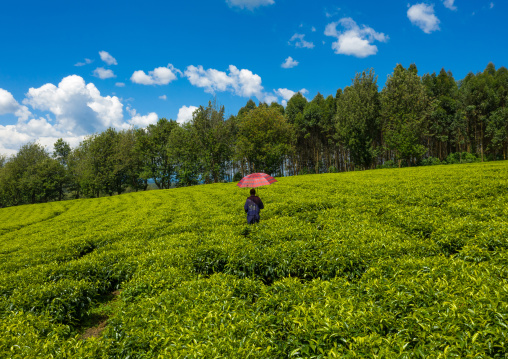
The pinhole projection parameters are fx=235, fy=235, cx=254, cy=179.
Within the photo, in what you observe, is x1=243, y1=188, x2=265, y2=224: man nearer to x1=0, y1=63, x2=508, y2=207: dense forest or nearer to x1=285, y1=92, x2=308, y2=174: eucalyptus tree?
x1=0, y1=63, x2=508, y2=207: dense forest

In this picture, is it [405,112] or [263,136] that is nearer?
[405,112]

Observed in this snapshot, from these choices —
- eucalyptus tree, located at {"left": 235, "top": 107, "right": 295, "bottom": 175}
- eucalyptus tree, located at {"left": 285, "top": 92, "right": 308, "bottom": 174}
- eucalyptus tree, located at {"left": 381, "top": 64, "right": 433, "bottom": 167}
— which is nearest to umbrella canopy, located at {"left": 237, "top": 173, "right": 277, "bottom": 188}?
eucalyptus tree, located at {"left": 235, "top": 107, "right": 295, "bottom": 175}

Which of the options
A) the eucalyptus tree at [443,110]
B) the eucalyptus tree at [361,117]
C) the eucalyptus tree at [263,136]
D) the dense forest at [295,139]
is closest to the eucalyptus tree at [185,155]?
the dense forest at [295,139]

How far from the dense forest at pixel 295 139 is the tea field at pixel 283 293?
1879 inches

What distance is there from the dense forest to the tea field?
4773cm

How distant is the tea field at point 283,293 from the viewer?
158 inches

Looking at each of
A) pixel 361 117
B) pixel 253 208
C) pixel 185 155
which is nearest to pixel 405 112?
pixel 361 117

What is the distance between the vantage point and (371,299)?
16.7 ft

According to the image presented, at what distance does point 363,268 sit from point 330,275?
40.8 inches

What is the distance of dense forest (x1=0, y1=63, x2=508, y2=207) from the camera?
53.8 m

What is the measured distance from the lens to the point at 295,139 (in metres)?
68.6

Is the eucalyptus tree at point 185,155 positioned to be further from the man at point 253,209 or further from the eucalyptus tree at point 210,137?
the man at point 253,209

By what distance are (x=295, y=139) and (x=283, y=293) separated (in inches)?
2570

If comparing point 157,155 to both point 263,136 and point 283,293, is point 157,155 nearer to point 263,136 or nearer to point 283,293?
point 263,136
